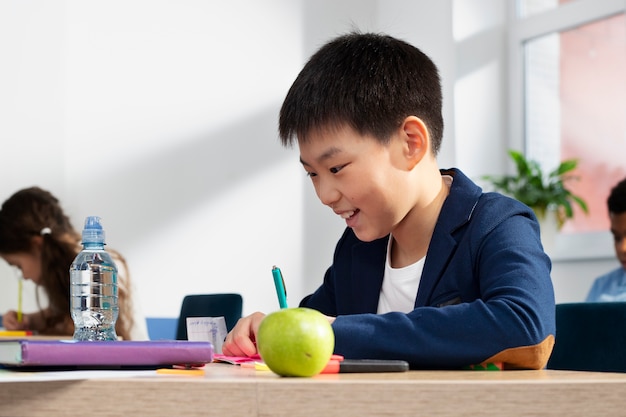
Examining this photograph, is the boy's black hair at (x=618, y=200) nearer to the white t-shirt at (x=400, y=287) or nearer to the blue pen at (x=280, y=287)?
the white t-shirt at (x=400, y=287)

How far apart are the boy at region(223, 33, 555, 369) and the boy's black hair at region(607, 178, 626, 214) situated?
2.06m

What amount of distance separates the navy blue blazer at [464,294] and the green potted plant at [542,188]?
2767 millimetres

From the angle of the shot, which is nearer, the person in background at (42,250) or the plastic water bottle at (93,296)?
the plastic water bottle at (93,296)

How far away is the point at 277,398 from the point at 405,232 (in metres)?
0.79

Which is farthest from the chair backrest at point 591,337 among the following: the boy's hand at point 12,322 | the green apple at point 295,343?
the boy's hand at point 12,322

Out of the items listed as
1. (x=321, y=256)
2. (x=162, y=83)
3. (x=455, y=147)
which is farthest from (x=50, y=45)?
(x=455, y=147)

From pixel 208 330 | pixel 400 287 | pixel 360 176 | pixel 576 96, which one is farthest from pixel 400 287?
pixel 576 96

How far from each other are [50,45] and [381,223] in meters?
2.95

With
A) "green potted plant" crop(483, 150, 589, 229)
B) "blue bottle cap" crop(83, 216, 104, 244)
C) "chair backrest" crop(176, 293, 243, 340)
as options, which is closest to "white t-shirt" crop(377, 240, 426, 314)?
"chair backrest" crop(176, 293, 243, 340)

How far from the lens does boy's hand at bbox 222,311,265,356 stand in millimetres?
1193

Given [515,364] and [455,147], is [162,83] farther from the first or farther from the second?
[515,364]

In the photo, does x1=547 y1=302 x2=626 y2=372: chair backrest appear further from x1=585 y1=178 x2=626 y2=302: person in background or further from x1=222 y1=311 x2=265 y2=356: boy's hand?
x1=585 y1=178 x2=626 y2=302: person in background

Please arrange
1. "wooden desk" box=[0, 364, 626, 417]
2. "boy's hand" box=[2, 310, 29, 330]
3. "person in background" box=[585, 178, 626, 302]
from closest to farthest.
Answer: "wooden desk" box=[0, 364, 626, 417], "person in background" box=[585, 178, 626, 302], "boy's hand" box=[2, 310, 29, 330]

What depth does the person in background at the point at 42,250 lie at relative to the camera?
11.3 ft
